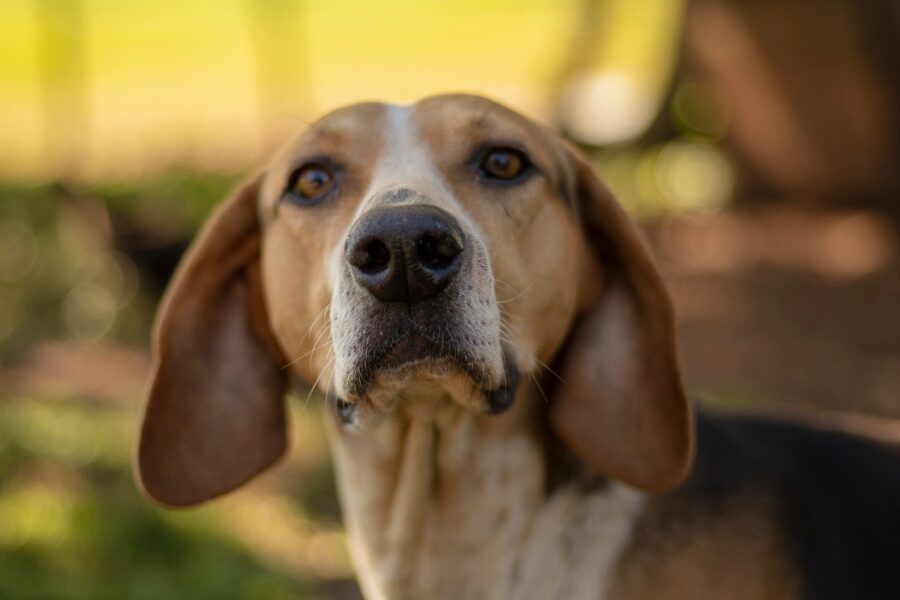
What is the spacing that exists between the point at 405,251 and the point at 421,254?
46mm

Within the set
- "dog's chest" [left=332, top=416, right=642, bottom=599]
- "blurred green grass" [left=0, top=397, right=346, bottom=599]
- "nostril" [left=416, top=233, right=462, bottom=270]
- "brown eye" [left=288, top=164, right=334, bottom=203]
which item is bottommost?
"blurred green grass" [left=0, top=397, right=346, bottom=599]

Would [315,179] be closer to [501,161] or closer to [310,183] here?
[310,183]

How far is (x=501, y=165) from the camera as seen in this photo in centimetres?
320

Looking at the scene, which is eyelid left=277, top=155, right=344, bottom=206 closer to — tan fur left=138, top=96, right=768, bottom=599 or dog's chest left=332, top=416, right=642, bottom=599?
tan fur left=138, top=96, right=768, bottom=599

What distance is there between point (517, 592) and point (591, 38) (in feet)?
31.0

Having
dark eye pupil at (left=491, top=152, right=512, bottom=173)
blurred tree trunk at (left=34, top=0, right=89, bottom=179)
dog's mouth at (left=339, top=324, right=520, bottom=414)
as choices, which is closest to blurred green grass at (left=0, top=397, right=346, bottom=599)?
dog's mouth at (left=339, top=324, right=520, bottom=414)

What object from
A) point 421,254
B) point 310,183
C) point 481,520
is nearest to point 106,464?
point 310,183

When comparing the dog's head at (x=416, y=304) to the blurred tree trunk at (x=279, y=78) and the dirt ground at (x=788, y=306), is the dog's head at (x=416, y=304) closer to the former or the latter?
the dirt ground at (x=788, y=306)

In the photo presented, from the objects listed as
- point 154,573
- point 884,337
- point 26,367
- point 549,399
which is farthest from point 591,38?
point 549,399

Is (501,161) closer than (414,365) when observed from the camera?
No

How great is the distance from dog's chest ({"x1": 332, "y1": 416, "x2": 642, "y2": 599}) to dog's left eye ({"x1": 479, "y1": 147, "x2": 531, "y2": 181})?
2.29 ft

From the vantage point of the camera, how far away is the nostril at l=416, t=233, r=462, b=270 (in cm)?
259

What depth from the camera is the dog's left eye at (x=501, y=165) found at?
10.5 ft

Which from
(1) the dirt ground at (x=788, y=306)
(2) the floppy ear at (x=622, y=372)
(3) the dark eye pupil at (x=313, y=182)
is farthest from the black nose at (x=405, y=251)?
(1) the dirt ground at (x=788, y=306)
